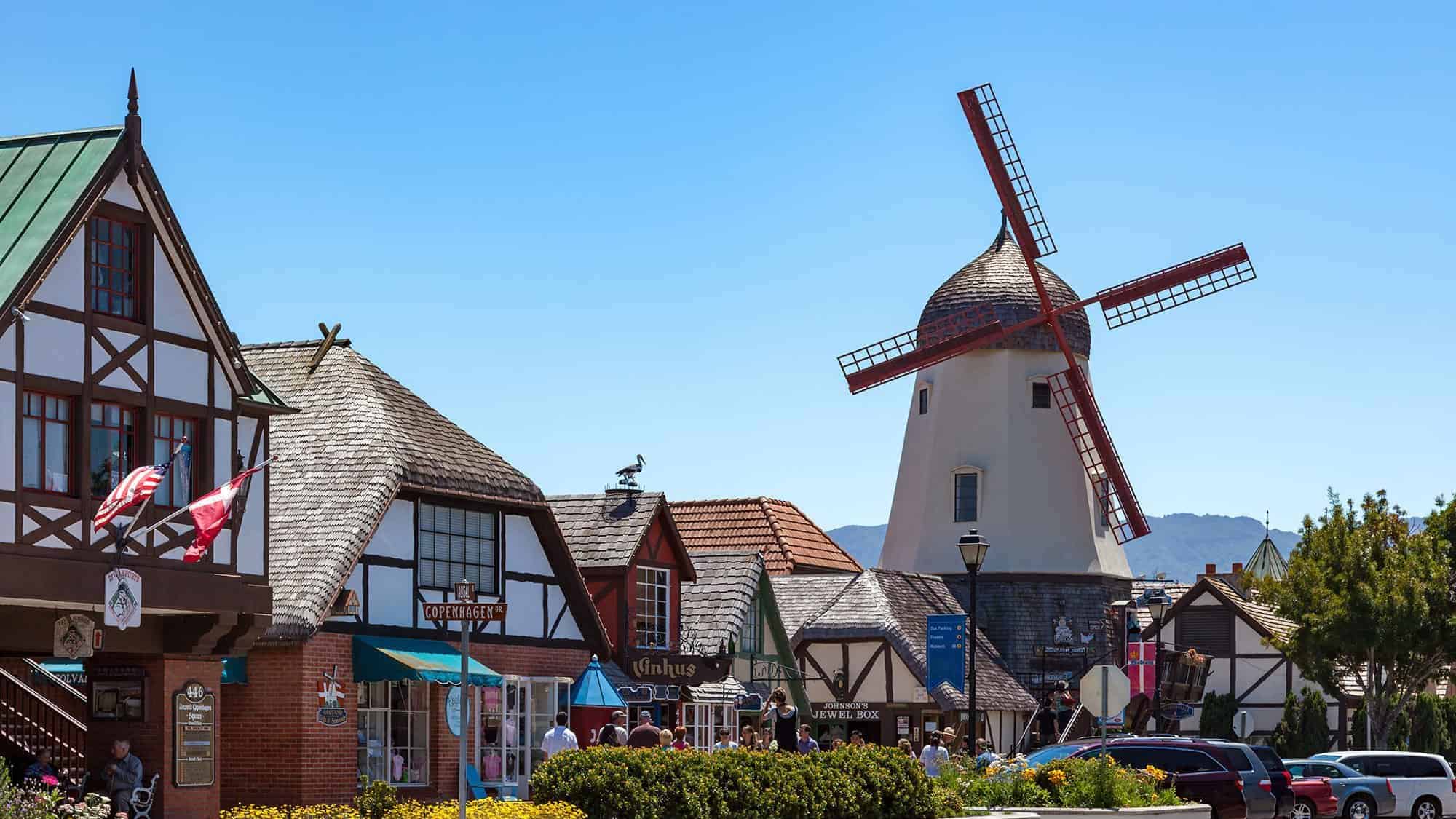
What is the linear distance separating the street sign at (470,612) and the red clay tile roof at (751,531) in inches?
1403

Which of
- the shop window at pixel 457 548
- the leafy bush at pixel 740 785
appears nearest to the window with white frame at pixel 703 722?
the shop window at pixel 457 548

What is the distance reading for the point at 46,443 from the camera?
77.2 ft

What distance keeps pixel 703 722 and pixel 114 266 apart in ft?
61.4

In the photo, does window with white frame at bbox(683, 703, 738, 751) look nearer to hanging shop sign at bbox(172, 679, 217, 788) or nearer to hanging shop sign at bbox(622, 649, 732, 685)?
hanging shop sign at bbox(622, 649, 732, 685)

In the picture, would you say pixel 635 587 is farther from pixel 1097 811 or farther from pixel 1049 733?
pixel 1097 811

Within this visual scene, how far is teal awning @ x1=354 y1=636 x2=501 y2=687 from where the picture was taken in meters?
29.9

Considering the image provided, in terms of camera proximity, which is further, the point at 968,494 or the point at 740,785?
the point at 968,494

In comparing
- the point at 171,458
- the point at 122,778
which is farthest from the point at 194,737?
the point at 171,458

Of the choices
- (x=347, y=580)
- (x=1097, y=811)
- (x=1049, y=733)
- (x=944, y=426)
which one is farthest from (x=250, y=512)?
(x=944, y=426)

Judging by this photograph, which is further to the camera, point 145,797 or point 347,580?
point 347,580

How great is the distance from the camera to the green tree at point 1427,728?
53750mm

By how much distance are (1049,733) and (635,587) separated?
28.0 feet

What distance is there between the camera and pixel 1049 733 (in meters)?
34.0

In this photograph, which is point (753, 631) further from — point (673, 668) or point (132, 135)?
point (132, 135)
